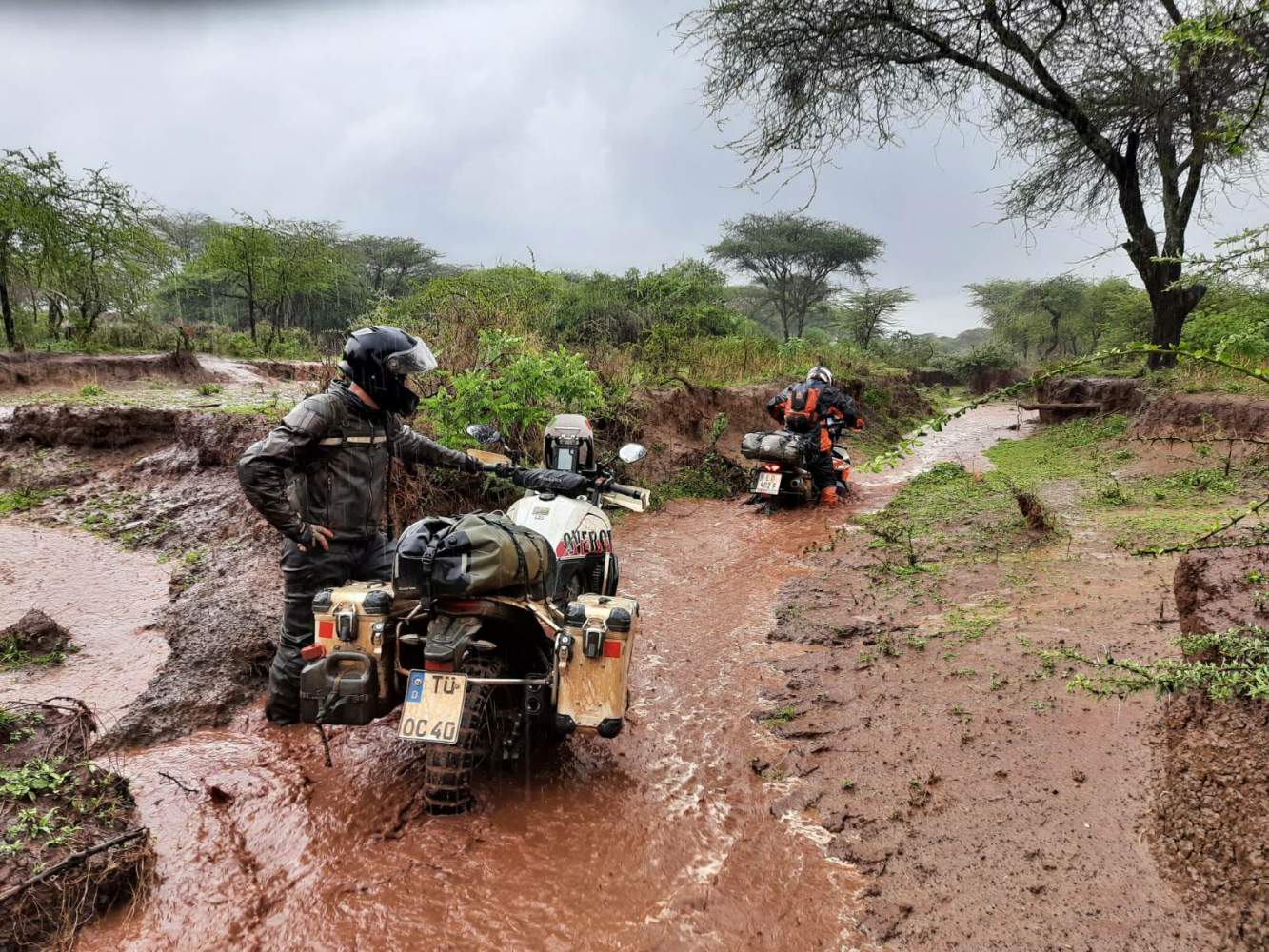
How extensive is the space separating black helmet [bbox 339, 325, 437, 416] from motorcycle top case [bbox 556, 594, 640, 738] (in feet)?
4.87

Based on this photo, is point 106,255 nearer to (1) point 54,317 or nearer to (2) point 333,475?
(1) point 54,317

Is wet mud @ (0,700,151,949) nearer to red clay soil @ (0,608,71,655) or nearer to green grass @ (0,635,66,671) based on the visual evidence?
green grass @ (0,635,66,671)

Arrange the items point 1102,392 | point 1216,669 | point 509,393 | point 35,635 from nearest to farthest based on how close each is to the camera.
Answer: point 1216,669
point 35,635
point 509,393
point 1102,392

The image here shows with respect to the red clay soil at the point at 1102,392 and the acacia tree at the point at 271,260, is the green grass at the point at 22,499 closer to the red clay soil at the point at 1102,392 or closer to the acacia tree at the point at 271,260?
the red clay soil at the point at 1102,392

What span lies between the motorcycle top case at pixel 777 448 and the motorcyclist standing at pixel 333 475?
5.71 m

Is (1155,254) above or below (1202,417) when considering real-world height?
above

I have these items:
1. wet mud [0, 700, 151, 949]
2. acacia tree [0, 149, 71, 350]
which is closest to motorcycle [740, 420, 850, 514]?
wet mud [0, 700, 151, 949]

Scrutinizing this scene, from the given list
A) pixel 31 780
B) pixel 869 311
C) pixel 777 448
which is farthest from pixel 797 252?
pixel 31 780

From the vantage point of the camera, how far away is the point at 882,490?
32.8 feet

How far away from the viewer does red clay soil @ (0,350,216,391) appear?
1262cm

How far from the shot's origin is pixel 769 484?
27.5ft

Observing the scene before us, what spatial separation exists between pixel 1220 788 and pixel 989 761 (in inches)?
32.0

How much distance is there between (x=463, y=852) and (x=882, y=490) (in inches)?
343

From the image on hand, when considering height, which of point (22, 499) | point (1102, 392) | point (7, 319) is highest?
point (7, 319)
